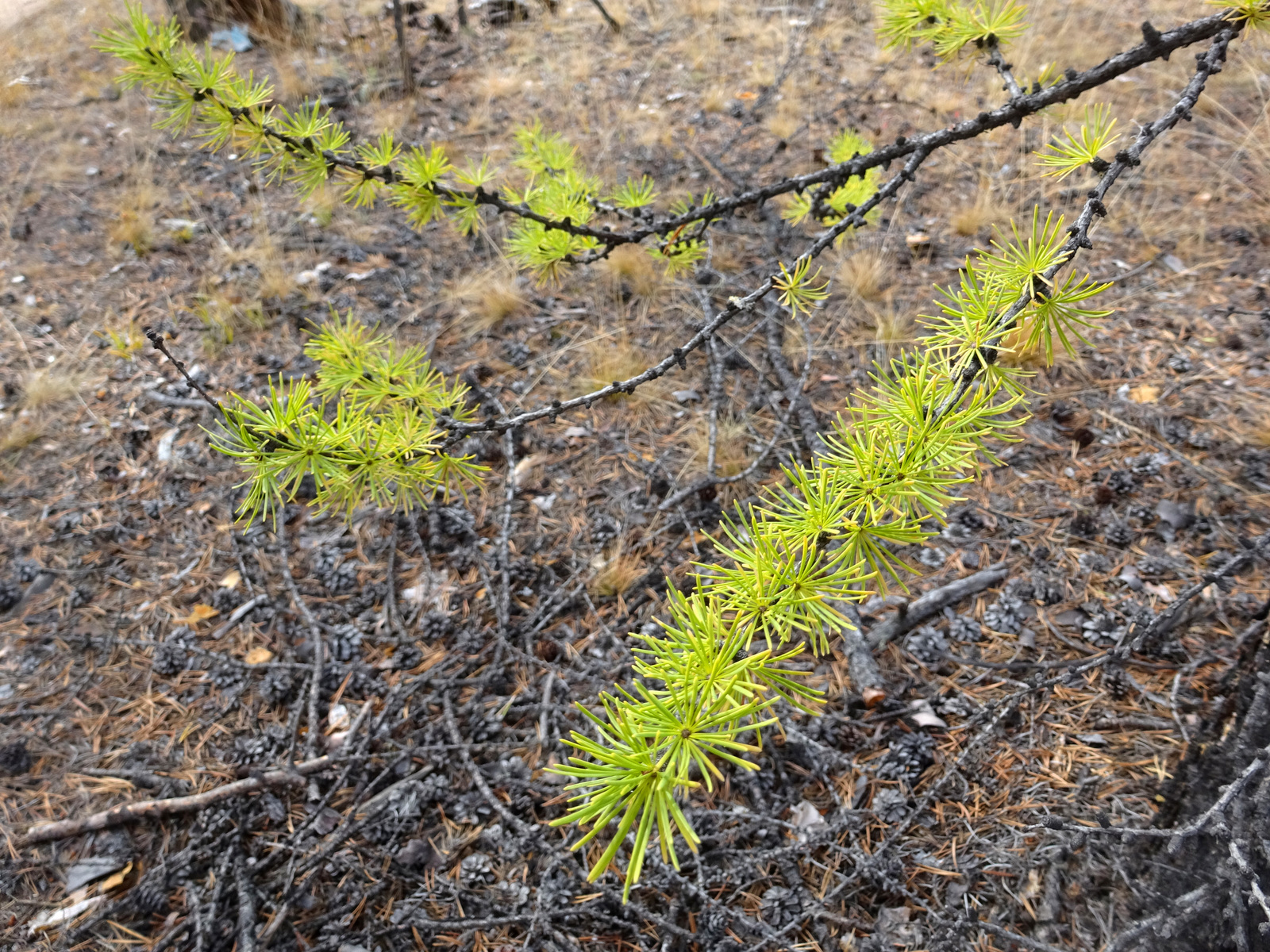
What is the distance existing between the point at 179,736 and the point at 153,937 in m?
0.58

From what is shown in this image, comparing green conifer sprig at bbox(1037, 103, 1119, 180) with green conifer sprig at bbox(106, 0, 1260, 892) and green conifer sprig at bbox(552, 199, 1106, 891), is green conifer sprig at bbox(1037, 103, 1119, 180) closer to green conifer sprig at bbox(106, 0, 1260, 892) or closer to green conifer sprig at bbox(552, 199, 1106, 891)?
green conifer sprig at bbox(106, 0, 1260, 892)

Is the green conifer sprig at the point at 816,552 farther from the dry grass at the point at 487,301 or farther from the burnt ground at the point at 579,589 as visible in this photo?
the dry grass at the point at 487,301

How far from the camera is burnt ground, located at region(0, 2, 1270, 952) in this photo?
161 cm

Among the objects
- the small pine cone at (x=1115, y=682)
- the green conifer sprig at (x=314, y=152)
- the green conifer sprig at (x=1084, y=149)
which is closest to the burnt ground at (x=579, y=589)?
the small pine cone at (x=1115, y=682)

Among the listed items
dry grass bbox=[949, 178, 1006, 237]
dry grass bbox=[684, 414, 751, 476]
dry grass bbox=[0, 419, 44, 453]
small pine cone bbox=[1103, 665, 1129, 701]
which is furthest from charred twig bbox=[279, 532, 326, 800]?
dry grass bbox=[949, 178, 1006, 237]

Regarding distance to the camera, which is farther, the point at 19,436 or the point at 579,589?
the point at 19,436

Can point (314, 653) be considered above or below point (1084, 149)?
below

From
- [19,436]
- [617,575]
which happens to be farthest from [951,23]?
[19,436]

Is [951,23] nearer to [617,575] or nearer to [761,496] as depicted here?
[761,496]

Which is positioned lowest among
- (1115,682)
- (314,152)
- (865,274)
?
(1115,682)

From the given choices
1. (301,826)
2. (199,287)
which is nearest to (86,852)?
(301,826)

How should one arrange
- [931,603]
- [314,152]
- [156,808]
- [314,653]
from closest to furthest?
[314,152] < [156,808] < [931,603] < [314,653]

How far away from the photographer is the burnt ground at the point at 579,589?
1.61 meters

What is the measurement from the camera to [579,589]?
2295 millimetres
